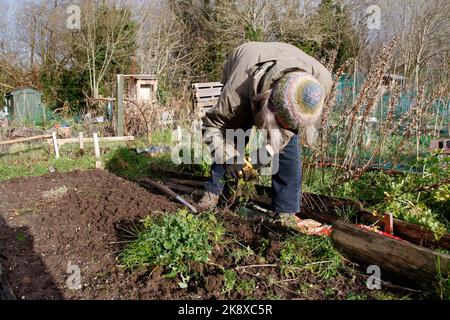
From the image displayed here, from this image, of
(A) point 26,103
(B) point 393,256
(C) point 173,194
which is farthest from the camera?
(A) point 26,103

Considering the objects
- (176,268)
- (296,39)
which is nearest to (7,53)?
(296,39)

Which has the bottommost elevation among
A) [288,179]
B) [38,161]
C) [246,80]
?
[38,161]

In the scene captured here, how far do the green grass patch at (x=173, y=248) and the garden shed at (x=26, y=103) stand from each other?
9322 mm

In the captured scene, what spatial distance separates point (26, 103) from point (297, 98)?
10217mm

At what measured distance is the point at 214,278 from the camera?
196cm

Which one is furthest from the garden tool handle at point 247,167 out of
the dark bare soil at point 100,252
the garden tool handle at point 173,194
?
the garden tool handle at point 173,194

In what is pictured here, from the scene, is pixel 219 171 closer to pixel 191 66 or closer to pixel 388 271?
pixel 388 271

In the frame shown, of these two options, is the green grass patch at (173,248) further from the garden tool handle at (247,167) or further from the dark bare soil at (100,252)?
the garden tool handle at (247,167)

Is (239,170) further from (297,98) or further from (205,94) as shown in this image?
(205,94)

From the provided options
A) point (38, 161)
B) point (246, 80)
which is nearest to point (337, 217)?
point (246, 80)

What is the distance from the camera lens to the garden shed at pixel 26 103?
399 inches

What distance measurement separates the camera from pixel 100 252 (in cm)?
235
